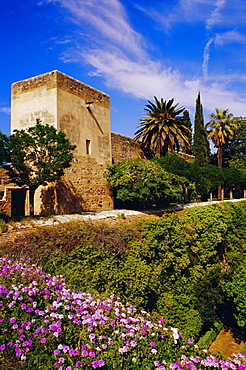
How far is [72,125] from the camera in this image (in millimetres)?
12906

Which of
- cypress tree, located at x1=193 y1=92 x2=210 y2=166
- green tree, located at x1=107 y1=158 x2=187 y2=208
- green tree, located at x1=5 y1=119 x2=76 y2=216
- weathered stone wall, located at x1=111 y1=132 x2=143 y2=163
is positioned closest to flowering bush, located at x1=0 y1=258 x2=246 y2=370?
green tree, located at x1=5 y1=119 x2=76 y2=216

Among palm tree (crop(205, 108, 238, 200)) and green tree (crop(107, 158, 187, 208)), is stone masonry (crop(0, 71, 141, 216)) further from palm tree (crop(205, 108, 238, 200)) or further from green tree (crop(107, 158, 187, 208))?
palm tree (crop(205, 108, 238, 200))

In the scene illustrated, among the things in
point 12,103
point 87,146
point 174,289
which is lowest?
point 174,289

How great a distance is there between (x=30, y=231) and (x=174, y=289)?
485 cm

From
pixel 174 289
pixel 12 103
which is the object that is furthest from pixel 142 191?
pixel 12 103

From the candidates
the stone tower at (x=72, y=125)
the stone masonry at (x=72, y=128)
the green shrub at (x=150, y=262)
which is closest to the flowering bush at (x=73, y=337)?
the green shrub at (x=150, y=262)

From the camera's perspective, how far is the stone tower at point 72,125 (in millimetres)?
12008

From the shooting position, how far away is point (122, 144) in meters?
18.4

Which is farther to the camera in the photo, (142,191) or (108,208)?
(108,208)

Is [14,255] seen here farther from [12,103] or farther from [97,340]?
[12,103]

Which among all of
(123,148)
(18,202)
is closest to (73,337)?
(18,202)

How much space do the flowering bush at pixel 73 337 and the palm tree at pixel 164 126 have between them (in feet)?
50.9

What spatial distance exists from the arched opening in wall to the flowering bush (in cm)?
768

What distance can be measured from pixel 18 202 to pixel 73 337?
9.17 metres
